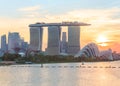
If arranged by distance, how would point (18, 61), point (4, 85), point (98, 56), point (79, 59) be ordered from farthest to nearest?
point (98, 56) < point (79, 59) < point (18, 61) < point (4, 85)

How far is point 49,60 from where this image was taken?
160 m

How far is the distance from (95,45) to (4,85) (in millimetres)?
135179

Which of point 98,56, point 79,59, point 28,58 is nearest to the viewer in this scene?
point 28,58

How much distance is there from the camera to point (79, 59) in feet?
562

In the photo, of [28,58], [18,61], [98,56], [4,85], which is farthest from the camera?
[98,56]

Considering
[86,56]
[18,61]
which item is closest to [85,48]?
[86,56]

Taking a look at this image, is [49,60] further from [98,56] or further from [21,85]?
[21,85]

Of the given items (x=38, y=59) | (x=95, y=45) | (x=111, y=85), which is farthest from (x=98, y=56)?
(x=111, y=85)

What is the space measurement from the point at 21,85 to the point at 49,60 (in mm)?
113833

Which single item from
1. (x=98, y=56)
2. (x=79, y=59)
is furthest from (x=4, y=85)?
(x=98, y=56)

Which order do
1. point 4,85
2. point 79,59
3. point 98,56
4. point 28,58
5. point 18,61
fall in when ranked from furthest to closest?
point 98,56 < point 79,59 < point 28,58 < point 18,61 < point 4,85

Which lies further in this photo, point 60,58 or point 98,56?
point 98,56

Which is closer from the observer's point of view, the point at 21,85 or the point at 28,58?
the point at 21,85

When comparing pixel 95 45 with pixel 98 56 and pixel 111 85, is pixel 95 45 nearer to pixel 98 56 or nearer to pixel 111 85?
pixel 98 56
